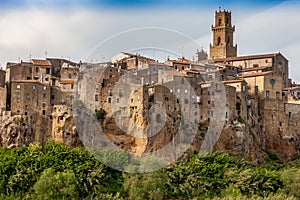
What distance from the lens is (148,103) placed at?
210 ft

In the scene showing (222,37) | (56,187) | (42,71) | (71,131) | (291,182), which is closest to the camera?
(56,187)

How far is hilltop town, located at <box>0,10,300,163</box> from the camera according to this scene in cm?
6381

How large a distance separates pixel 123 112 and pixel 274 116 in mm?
18846

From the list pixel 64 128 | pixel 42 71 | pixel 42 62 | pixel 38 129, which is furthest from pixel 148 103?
pixel 42 62

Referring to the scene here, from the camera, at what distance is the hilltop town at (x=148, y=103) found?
6381cm

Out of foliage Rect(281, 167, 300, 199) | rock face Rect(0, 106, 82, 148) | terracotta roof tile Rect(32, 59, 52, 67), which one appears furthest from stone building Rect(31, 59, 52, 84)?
foliage Rect(281, 167, 300, 199)

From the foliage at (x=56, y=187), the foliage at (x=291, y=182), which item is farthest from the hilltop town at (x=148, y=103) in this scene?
the foliage at (x=56, y=187)

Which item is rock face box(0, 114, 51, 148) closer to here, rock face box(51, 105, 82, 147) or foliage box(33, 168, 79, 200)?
rock face box(51, 105, 82, 147)

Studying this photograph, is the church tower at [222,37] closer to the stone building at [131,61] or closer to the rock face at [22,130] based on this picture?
the stone building at [131,61]

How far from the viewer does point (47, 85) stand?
66.4m

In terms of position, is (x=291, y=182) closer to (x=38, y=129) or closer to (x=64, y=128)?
(x=64, y=128)

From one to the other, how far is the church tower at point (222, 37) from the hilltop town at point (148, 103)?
48.3 feet

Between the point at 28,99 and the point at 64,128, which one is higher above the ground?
the point at 28,99

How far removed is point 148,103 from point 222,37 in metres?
33.6
